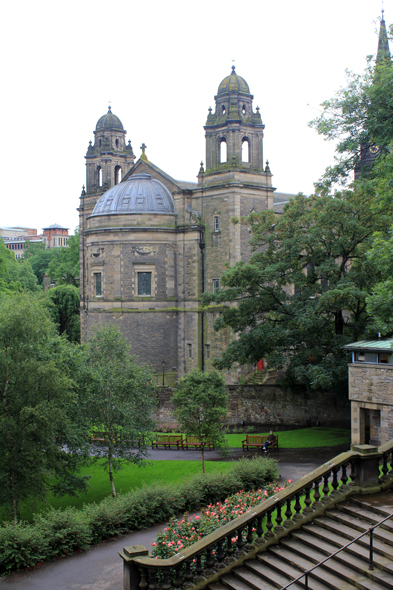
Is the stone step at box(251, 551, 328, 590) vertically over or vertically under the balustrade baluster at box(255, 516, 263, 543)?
under

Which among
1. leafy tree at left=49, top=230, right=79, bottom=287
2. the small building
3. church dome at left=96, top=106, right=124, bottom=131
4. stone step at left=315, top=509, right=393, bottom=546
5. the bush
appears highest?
church dome at left=96, top=106, right=124, bottom=131

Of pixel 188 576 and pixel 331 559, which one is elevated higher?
pixel 331 559

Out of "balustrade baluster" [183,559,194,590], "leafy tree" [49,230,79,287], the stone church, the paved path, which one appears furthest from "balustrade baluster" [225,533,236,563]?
"leafy tree" [49,230,79,287]

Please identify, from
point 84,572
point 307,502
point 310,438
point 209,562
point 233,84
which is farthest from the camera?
point 233,84

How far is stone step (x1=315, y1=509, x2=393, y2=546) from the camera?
1019cm

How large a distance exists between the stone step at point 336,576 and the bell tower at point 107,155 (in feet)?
133

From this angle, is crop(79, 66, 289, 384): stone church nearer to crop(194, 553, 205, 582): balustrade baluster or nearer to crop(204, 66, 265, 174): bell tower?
crop(204, 66, 265, 174): bell tower

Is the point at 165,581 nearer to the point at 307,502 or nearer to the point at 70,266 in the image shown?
the point at 307,502

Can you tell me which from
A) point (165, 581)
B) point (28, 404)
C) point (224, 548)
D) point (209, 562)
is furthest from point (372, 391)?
point (165, 581)

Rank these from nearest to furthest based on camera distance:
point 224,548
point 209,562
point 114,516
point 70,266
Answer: point 209,562 < point 224,548 < point 114,516 < point 70,266

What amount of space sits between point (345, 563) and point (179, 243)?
30747 mm

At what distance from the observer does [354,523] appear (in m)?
10.9

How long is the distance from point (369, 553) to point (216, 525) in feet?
12.8

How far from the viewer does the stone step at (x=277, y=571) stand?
9641mm
